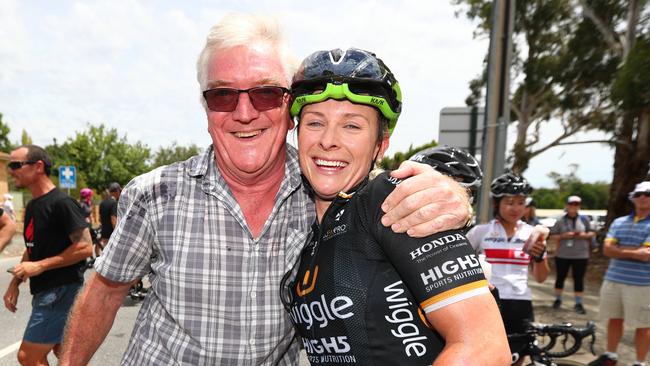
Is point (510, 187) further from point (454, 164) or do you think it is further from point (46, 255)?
point (46, 255)

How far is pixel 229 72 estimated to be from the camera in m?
1.76

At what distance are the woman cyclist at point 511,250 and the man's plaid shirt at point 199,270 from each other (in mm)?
3297

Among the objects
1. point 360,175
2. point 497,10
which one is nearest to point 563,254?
point 497,10

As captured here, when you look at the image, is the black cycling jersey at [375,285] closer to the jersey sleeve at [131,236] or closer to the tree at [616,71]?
the jersey sleeve at [131,236]

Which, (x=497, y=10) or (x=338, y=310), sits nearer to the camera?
(x=338, y=310)

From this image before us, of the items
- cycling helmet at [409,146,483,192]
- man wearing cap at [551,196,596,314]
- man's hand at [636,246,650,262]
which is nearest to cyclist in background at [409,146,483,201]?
cycling helmet at [409,146,483,192]

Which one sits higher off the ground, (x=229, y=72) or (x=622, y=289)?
(x=229, y=72)

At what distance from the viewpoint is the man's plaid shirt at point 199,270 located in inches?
62.8

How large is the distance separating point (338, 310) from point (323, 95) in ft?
2.51

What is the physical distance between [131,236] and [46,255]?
3.14 metres

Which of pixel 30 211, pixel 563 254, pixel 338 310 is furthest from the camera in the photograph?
pixel 563 254

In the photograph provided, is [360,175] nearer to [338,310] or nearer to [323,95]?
[323,95]

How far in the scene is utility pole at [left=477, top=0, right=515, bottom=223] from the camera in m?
5.56

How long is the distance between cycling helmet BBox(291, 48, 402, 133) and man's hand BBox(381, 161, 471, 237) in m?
0.39
